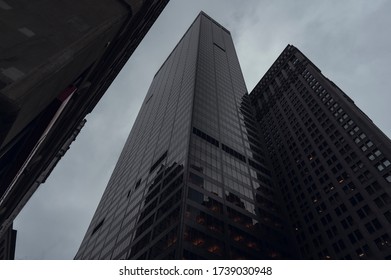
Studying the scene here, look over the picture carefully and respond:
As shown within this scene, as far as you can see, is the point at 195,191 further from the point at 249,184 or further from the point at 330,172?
the point at 330,172

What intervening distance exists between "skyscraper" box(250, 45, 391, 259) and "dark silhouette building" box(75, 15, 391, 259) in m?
0.27

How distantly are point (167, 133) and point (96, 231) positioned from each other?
39.1 m

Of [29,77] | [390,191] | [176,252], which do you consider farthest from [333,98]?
[29,77]

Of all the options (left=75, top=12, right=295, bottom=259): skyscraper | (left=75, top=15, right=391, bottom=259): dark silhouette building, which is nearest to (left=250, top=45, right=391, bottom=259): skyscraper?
(left=75, top=15, right=391, bottom=259): dark silhouette building

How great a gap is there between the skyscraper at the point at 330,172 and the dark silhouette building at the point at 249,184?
0.27m

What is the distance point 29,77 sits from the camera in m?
8.88

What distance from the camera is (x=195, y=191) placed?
211 ft

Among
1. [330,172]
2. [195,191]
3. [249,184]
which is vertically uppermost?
[330,172]

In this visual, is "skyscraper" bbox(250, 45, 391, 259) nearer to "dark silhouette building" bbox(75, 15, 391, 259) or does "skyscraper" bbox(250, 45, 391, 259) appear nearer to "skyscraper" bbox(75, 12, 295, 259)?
"dark silhouette building" bbox(75, 15, 391, 259)

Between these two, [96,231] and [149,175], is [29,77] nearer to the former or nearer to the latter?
[149,175]

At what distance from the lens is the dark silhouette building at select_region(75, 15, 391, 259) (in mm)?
59844

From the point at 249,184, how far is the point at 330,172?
2156 centimetres

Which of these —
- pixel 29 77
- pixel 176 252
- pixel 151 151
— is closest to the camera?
pixel 29 77

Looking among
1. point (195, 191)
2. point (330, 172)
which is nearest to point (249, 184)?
point (195, 191)
